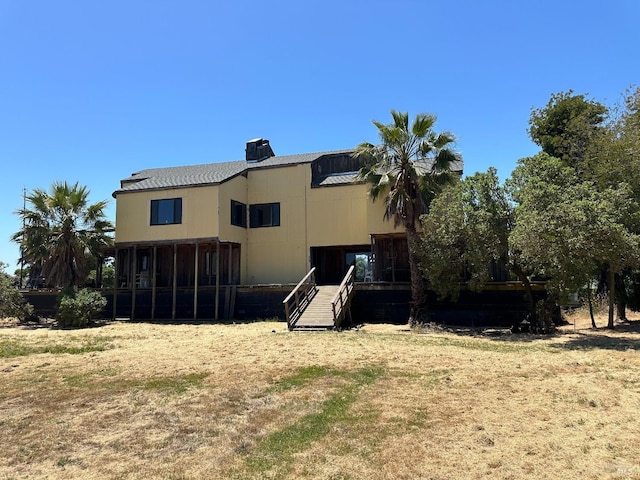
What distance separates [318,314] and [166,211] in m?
10.3

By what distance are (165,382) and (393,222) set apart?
1487cm

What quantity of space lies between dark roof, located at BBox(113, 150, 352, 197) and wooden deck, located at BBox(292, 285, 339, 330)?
7554mm

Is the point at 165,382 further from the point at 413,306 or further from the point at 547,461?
the point at 413,306

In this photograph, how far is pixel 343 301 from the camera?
20.2 meters

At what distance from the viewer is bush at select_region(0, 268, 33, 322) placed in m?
→ 24.4

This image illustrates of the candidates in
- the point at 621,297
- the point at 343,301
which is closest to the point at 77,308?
the point at 343,301

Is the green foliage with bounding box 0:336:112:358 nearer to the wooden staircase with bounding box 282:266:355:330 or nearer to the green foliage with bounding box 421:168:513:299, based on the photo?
the wooden staircase with bounding box 282:266:355:330

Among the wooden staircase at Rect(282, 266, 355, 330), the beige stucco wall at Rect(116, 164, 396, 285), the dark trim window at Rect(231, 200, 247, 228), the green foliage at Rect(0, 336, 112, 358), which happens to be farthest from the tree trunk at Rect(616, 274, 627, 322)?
the green foliage at Rect(0, 336, 112, 358)

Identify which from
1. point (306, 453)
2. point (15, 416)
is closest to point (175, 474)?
point (306, 453)

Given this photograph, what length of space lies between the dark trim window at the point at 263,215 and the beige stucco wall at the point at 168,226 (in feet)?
10.2

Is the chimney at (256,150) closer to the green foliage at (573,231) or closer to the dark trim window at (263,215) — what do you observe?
the dark trim window at (263,215)

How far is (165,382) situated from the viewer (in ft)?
30.4

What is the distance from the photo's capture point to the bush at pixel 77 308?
22.5m

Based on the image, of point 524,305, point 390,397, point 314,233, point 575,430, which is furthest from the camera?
point 314,233
